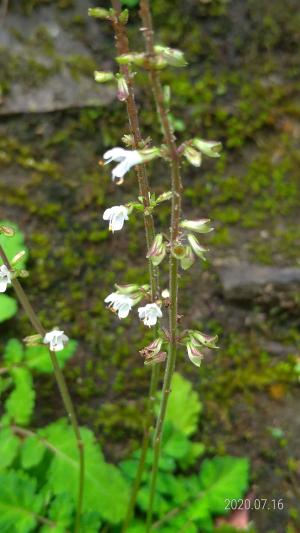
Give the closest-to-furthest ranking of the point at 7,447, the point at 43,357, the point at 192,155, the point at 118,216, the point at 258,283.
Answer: the point at 192,155 < the point at 118,216 < the point at 7,447 < the point at 43,357 < the point at 258,283

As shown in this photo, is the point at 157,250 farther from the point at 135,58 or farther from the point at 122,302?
the point at 135,58

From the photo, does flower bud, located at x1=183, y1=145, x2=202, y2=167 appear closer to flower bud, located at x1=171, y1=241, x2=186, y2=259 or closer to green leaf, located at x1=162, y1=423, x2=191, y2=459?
flower bud, located at x1=171, y1=241, x2=186, y2=259

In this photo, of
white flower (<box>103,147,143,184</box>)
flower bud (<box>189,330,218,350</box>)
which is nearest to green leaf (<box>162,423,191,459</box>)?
flower bud (<box>189,330,218,350</box>)

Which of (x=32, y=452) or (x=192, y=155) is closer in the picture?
(x=192, y=155)

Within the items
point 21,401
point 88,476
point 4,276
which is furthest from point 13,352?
point 4,276

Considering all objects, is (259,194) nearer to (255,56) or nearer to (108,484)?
→ (255,56)

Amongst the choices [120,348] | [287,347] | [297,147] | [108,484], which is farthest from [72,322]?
[297,147]
